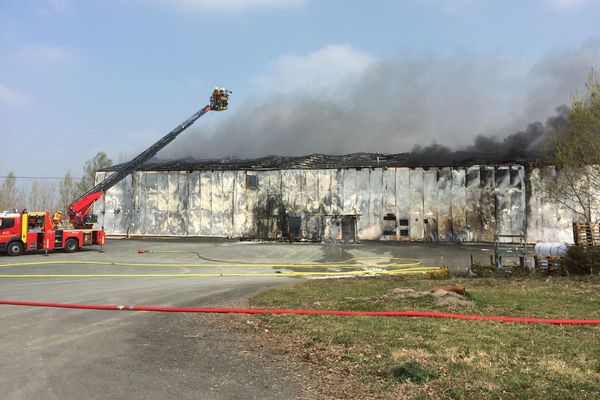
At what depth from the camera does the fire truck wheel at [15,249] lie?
2183 cm

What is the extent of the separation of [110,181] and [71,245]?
8.83 meters

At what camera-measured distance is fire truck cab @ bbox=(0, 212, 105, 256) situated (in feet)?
71.8

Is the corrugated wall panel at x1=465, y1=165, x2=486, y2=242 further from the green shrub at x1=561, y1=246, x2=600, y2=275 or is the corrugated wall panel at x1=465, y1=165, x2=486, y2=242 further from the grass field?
the grass field

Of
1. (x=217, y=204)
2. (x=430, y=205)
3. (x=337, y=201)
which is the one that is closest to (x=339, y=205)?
(x=337, y=201)

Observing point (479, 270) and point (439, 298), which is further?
point (479, 270)

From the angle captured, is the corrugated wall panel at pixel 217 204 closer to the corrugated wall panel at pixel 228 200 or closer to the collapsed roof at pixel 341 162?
the corrugated wall panel at pixel 228 200

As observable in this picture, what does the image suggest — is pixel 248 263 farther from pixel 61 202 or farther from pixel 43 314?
pixel 61 202

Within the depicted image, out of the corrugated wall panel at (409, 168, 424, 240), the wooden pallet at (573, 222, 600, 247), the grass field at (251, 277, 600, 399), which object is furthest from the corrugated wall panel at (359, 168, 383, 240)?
the grass field at (251, 277, 600, 399)

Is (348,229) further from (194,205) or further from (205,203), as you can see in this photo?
(194,205)

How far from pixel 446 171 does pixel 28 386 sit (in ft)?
91.4

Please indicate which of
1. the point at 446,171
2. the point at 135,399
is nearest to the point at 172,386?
the point at 135,399

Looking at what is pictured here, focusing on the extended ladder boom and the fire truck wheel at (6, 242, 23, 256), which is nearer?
the fire truck wheel at (6, 242, 23, 256)

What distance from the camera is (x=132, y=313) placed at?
28.0ft

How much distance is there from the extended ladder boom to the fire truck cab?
6.78 feet
